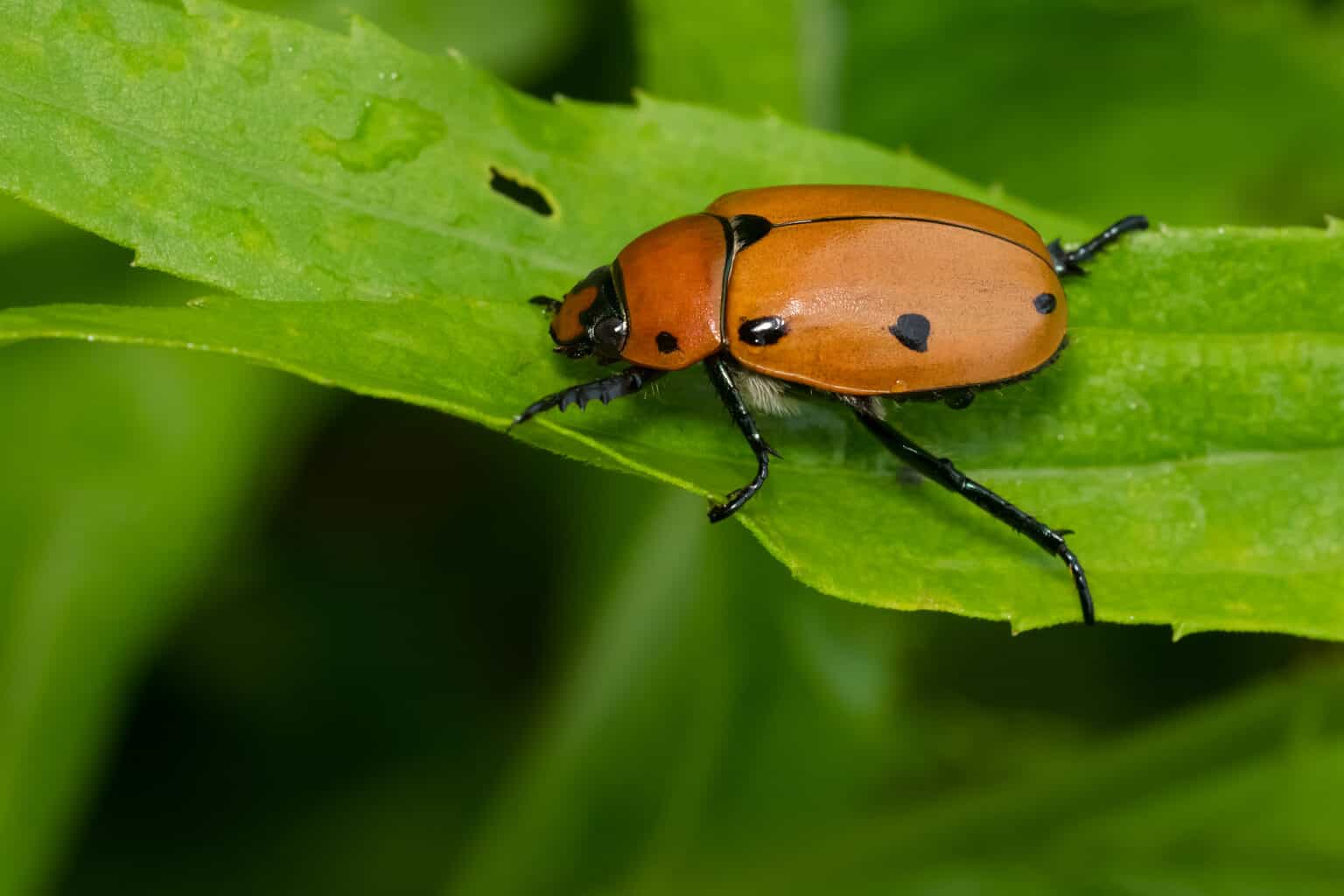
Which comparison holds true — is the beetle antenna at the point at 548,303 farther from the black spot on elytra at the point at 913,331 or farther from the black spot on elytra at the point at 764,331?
the black spot on elytra at the point at 913,331

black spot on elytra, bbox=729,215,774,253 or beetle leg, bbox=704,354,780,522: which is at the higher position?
black spot on elytra, bbox=729,215,774,253

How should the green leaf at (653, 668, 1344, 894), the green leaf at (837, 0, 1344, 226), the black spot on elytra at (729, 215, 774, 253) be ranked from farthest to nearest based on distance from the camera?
the green leaf at (837, 0, 1344, 226), the green leaf at (653, 668, 1344, 894), the black spot on elytra at (729, 215, 774, 253)

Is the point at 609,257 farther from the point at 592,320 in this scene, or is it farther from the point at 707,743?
the point at 707,743

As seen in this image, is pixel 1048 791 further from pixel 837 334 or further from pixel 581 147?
pixel 581 147

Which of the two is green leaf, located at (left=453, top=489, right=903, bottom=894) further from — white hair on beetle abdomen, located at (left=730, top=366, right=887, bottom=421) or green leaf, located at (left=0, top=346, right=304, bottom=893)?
green leaf, located at (left=0, top=346, right=304, bottom=893)

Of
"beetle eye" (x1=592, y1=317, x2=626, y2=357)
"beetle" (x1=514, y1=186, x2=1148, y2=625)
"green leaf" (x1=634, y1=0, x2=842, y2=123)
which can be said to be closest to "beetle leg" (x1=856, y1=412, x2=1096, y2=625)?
"beetle" (x1=514, y1=186, x2=1148, y2=625)

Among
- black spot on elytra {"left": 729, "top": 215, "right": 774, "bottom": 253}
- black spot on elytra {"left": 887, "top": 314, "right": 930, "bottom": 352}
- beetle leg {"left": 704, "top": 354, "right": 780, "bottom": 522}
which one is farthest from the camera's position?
black spot on elytra {"left": 729, "top": 215, "right": 774, "bottom": 253}

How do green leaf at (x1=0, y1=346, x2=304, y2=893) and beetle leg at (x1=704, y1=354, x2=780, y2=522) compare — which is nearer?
beetle leg at (x1=704, y1=354, x2=780, y2=522)
